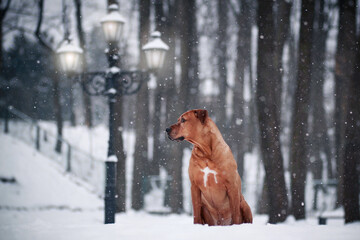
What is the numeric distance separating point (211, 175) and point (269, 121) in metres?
4.29

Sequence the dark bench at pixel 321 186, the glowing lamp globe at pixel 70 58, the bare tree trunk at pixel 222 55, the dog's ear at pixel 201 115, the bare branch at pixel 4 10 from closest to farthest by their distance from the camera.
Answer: the dog's ear at pixel 201 115, the glowing lamp globe at pixel 70 58, the dark bench at pixel 321 186, the bare branch at pixel 4 10, the bare tree trunk at pixel 222 55

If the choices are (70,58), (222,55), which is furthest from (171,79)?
(222,55)

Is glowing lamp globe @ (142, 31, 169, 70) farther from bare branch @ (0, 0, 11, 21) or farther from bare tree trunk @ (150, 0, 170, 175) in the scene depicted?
bare branch @ (0, 0, 11, 21)

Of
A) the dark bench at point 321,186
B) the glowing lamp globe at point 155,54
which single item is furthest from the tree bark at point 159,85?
the dark bench at point 321,186

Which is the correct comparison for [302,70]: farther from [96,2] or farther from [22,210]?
[96,2]

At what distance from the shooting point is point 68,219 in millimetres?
11500

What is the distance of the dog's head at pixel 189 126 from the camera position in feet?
15.9

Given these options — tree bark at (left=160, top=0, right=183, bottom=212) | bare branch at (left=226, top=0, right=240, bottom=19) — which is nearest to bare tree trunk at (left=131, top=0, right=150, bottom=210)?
tree bark at (left=160, top=0, right=183, bottom=212)

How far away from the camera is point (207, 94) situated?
2345 cm

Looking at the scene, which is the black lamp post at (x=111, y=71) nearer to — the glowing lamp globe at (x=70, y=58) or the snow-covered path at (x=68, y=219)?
the glowing lamp globe at (x=70, y=58)

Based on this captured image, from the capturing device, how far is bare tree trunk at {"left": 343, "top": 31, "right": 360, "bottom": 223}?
29.5 feet

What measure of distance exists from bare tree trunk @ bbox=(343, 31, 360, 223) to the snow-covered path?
2.09ft

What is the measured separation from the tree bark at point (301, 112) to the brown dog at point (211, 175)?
5125 mm

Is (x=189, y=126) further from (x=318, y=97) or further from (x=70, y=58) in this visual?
(x=318, y=97)
